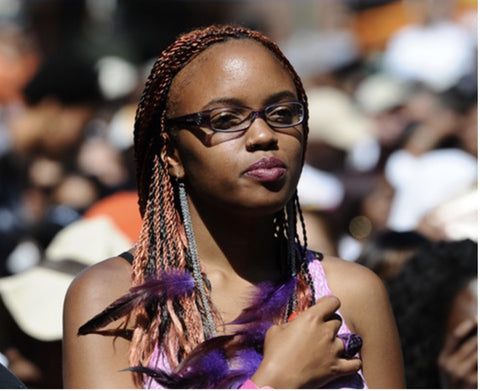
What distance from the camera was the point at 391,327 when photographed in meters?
2.56

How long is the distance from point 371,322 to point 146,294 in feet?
1.91

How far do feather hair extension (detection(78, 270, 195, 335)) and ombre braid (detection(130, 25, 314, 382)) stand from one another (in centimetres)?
2

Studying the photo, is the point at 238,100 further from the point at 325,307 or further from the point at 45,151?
the point at 45,151

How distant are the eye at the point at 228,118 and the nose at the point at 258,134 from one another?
32 millimetres

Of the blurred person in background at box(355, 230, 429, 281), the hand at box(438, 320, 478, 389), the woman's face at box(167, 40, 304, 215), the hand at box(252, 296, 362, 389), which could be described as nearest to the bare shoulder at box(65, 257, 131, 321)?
the woman's face at box(167, 40, 304, 215)

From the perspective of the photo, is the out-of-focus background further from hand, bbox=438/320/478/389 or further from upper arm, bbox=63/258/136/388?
upper arm, bbox=63/258/136/388

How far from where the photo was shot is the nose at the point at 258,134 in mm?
2391

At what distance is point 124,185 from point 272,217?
3.43 m

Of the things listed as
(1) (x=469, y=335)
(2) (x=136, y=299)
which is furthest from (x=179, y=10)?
(2) (x=136, y=299)

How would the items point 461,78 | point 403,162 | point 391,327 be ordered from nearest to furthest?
point 391,327
point 403,162
point 461,78

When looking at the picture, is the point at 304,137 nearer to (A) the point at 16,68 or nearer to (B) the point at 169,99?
(B) the point at 169,99

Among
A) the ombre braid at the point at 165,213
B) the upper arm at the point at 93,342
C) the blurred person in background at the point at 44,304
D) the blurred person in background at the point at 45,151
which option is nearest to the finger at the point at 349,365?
the ombre braid at the point at 165,213

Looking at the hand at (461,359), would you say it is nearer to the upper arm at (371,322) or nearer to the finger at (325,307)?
the upper arm at (371,322)

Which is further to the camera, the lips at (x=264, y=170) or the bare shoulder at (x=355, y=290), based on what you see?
the bare shoulder at (x=355, y=290)
